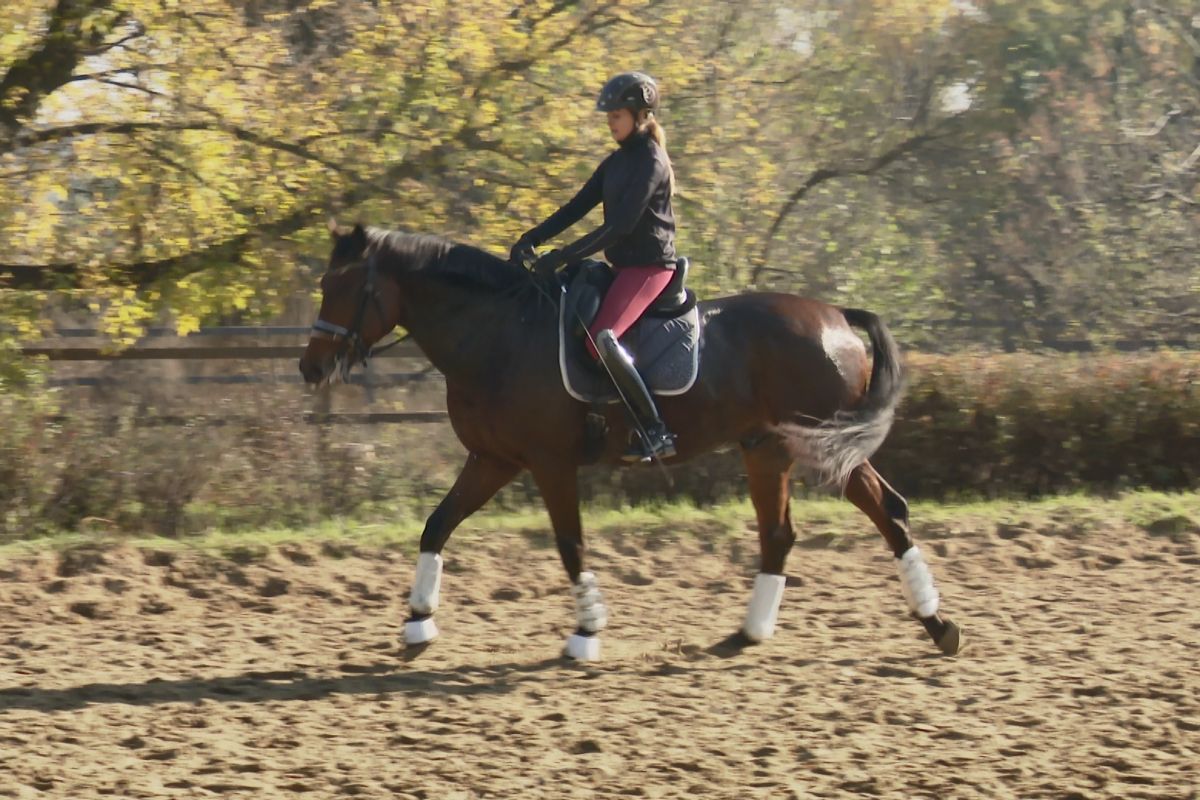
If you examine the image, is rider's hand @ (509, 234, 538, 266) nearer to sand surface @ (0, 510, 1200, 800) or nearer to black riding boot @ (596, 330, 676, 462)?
black riding boot @ (596, 330, 676, 462)

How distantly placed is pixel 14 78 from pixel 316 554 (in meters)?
3.66

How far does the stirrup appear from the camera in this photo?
6.88 meters

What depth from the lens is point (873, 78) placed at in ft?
52.0

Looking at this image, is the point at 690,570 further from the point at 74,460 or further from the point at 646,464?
the point at 74,460

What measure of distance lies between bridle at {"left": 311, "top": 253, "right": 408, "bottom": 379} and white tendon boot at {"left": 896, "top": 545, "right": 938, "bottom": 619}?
2.87 m

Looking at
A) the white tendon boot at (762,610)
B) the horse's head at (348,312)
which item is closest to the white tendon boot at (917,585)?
the white tendon boot at (762,610)

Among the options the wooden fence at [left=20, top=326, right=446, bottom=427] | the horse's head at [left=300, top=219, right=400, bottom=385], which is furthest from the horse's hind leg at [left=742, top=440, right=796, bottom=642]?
the wooden fence at [left=20, top=326, right=446, bottom=427]

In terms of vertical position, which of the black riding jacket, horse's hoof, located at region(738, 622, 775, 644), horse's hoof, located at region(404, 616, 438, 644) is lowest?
horse's hoof, located at region(404, 616, 438, 644)

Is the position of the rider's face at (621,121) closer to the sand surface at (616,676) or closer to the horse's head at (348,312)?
the horse's head at (348,312)

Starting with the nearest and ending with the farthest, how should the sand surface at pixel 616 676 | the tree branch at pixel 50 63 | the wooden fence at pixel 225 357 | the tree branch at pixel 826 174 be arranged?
the sand surface at pixel 616 676 → the tree branch at pixel 50 63 → the wooden fence at pixel 225 357 → the tree branch at pixel 826 174

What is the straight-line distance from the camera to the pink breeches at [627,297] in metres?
6.76

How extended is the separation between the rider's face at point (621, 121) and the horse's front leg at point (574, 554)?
1623mm

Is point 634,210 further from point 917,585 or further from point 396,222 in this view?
point 396,222

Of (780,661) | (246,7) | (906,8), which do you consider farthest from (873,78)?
(780,661)
